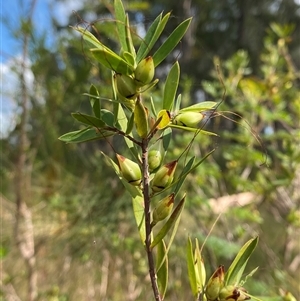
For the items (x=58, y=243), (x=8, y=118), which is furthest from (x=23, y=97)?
(x=58, y=243)

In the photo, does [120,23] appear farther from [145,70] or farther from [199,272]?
[199,272]

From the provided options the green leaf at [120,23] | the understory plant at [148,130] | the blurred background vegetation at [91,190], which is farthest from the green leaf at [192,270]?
the blurred background vegetation at [91,190]

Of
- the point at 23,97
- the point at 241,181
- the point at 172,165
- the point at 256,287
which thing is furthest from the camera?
the point at 23,97

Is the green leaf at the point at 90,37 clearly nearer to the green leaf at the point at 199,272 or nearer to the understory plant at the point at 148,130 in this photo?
the understory plant at the point at 148,130

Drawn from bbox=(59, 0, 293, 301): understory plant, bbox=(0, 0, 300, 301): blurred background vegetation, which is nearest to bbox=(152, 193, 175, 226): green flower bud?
bbox=(59, 0, 293, 301): understory plant

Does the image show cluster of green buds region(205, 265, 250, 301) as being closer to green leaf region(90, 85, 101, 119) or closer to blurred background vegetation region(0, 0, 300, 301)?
green leaf region(90, 85, 101, 119)

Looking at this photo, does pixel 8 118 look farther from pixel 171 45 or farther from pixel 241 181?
pixel 171 45
